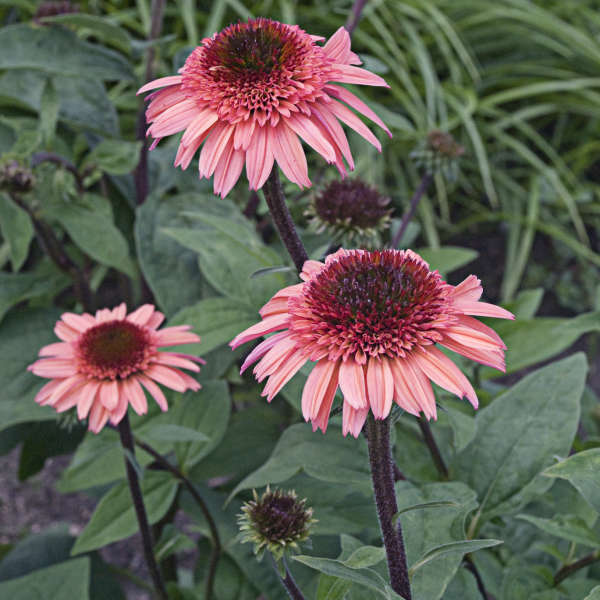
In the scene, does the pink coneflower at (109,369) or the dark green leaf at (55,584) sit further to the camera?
the dark green leaf at (55,584)

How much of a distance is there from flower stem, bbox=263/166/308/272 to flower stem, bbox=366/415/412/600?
182mm

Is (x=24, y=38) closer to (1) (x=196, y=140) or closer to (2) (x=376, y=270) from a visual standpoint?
(1) (x=196, y=140)

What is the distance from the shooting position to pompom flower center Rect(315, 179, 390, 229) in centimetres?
88

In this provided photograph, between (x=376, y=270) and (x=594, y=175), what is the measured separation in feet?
7.32

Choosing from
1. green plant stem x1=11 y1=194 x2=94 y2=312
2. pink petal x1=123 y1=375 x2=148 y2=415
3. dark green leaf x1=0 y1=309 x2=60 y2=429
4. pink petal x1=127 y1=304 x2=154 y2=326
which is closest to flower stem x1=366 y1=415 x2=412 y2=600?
pink petal x1=123 y1=375 x2=148 y2=415

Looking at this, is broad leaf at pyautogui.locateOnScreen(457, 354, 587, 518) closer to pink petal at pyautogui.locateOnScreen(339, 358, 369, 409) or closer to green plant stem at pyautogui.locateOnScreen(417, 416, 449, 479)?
green plant stem at pyautogui.locateOnScreen(417, 416, 449, 479)

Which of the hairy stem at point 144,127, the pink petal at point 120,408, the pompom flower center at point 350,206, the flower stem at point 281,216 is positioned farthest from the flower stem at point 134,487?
the hairy stem at point 144,127

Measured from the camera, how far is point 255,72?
0.53m

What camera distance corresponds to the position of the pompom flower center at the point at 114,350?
0.70 m

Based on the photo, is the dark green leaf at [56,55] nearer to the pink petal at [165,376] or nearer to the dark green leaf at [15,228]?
the dark green leaf at [15,228]

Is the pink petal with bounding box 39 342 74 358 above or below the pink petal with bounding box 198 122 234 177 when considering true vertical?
below

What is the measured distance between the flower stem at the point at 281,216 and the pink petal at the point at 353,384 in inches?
6.7

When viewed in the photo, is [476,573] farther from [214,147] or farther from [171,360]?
[214,147]

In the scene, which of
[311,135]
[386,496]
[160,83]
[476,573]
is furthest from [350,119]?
[476,573]
